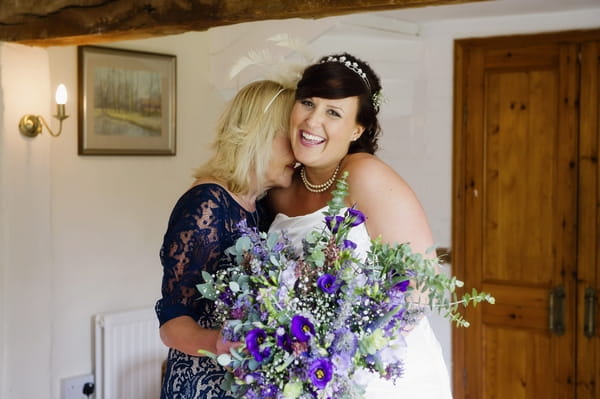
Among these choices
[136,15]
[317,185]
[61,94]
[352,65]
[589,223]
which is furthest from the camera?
[589,223]

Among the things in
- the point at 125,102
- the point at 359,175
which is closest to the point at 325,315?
the point at 359,175

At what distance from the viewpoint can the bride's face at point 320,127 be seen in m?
2.05

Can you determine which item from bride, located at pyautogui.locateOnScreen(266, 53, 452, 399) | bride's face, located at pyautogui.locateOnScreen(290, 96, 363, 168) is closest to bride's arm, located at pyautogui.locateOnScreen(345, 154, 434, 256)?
bride, located at pyautogui.locateOnScreen(266, 53, 452, 399)

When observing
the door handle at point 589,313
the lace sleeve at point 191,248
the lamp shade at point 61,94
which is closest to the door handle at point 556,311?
the door handle at point 589,313

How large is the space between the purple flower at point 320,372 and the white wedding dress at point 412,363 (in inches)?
24.7

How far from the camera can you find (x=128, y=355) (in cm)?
400

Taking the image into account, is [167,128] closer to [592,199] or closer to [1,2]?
[1,2]

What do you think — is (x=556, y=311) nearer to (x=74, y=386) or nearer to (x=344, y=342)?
(x=74, y=386)

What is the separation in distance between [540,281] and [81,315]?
2.63 m

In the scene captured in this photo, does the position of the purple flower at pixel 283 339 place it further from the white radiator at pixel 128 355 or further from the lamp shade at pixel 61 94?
the white radiator at pixel 128 355

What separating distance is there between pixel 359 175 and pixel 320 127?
0.18 metres

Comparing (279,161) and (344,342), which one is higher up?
(279,161)

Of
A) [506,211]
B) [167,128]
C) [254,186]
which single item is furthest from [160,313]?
[506,211]

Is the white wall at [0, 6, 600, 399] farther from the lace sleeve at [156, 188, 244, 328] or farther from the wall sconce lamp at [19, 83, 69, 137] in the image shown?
the lace sleeve at [156, 188, 244, 328]
